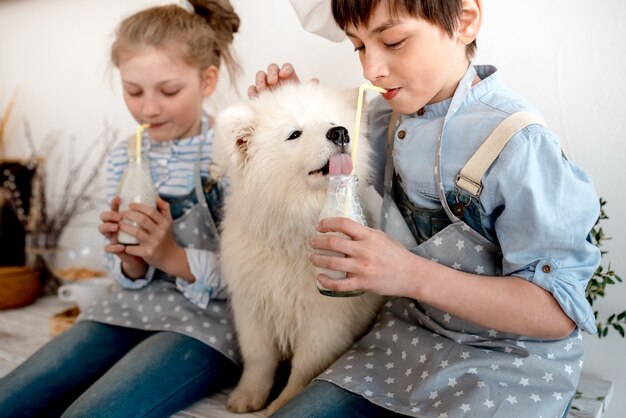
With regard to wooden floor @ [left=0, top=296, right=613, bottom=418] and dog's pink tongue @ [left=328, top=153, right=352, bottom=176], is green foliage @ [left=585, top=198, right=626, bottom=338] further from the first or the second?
dog's pink tongue @ [left=328, top=153, right=352, bottom=176]

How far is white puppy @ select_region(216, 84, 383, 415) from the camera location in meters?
1.12

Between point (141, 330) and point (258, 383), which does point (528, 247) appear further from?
point (141, 330)

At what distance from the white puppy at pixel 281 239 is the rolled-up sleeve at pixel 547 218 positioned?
326 millimetres

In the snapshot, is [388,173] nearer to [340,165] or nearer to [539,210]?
[340,165]

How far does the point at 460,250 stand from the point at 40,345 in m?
1.36

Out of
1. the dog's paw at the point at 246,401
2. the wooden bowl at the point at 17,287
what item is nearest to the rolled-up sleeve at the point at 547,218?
the dog's paw at the point at 246,401

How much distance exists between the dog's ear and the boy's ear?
0.44m

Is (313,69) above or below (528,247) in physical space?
above

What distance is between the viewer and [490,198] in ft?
3.13

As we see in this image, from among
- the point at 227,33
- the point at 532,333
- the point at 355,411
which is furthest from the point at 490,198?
the point at 227,33

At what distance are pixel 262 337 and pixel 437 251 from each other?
462 mm

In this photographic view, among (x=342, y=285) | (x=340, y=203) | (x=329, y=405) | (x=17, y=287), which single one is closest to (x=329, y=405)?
(x=329, y=405)

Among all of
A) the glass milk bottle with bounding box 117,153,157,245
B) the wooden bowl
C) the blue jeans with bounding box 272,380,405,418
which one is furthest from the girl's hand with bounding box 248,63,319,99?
the wooden bowl

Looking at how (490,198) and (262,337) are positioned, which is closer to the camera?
(490,198)
